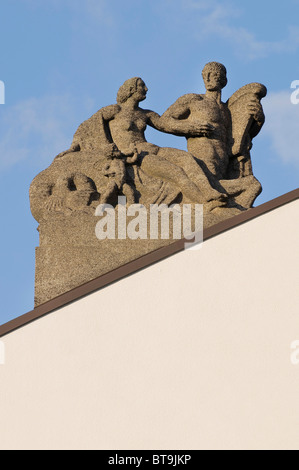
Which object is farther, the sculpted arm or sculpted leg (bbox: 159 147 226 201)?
the sculpted arm

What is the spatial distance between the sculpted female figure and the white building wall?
8.40 feet

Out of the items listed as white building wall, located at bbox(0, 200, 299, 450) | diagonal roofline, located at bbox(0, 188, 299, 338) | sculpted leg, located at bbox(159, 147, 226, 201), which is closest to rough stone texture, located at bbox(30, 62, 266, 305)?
sculpted leg, located at bbox(159, 147, 226, 201)

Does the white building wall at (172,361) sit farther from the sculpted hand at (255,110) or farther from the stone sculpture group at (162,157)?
the sculpted hand at (255,110)

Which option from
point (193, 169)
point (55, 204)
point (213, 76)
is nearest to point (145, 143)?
point (193, 169)

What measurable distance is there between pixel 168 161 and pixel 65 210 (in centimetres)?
144

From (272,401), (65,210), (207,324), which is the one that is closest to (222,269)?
(207,324)

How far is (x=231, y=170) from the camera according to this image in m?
16.7

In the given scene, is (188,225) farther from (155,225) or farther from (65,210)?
(65,210)

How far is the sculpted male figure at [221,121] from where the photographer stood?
16422 mm

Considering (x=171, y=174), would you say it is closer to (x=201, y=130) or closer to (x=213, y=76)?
(x=201, y=130)

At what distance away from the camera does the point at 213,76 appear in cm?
1695

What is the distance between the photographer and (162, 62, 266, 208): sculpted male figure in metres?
16.4

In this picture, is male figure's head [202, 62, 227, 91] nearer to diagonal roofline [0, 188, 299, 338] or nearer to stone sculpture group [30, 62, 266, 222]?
stone sculpture group [30, 62, 266, 222]

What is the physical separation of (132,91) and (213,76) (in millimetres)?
1071
